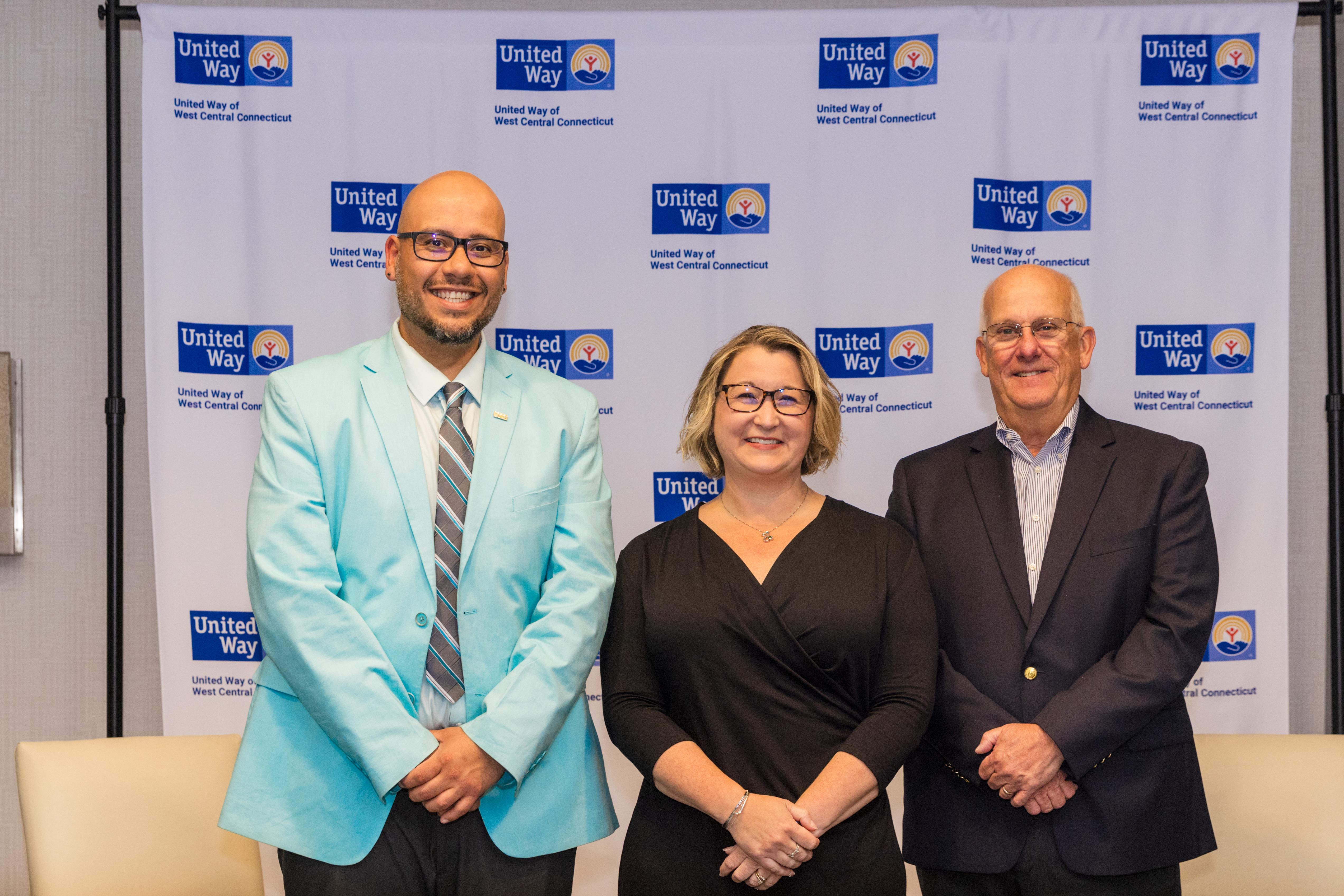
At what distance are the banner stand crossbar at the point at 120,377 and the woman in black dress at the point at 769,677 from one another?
2.24 m

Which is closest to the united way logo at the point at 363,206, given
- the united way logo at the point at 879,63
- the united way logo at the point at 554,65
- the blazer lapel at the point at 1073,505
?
the united way logo at the point at 554,65

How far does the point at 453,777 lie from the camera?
1.91 meters

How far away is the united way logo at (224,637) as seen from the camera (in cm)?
357

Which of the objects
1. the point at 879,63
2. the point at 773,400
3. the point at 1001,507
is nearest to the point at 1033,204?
the point at 879,63

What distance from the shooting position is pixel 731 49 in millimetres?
3666

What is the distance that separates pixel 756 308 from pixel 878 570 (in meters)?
1.75

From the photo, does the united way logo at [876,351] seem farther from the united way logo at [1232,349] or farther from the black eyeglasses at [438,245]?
the black eyeglasses at [438,245]

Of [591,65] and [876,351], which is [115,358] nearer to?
[591,65]

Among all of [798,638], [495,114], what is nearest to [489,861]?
[798,638]

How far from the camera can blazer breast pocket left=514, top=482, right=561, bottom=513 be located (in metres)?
2.08

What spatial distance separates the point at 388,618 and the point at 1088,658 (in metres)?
1.40

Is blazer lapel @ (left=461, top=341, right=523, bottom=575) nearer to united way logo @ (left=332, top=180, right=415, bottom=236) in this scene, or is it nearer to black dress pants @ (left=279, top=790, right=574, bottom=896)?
black dress pants @ (left=279, top=790, right=574, bottom=896)

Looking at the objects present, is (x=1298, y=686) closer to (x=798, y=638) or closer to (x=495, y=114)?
(x=798, y=638)

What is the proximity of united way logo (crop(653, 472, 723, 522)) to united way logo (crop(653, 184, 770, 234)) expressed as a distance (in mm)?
857
